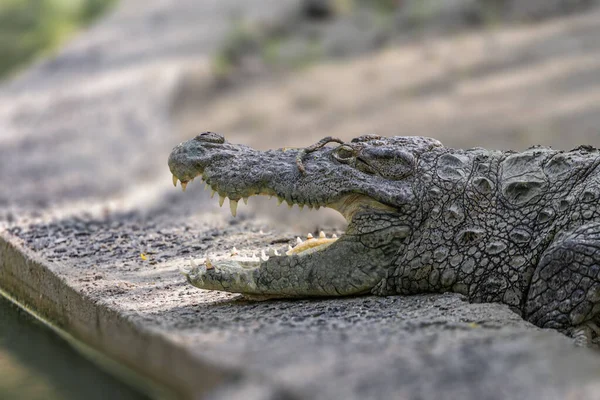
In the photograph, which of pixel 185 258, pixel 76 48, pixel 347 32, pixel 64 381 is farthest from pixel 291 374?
pixel 76 48

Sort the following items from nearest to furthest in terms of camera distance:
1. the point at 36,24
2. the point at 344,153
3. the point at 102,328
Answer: the point at 102,328
the point at 344,153
the point at 36,24

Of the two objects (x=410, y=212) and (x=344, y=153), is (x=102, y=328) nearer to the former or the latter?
(x=344, y=153)

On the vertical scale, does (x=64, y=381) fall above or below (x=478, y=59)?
below

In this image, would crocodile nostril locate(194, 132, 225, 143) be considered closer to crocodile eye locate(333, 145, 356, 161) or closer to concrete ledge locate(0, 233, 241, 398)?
crocodile eye locate(333, 145, 356, 161)

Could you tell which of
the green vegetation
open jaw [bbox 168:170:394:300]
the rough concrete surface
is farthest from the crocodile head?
the green vegetation

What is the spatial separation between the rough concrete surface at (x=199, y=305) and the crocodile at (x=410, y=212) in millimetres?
154

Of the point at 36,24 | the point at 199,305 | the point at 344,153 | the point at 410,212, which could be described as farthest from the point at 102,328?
the point at 36,24

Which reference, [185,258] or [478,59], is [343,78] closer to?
[478,59]

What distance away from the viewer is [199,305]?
4.54m

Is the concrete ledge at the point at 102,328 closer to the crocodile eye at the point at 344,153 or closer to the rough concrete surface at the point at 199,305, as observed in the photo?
the rough concrete surface at the point at 199,305

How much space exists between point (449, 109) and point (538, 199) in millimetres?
6811

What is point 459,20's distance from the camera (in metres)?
13.3

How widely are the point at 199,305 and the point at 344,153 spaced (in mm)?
1199

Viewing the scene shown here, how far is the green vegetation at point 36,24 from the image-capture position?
2073 centimetres
